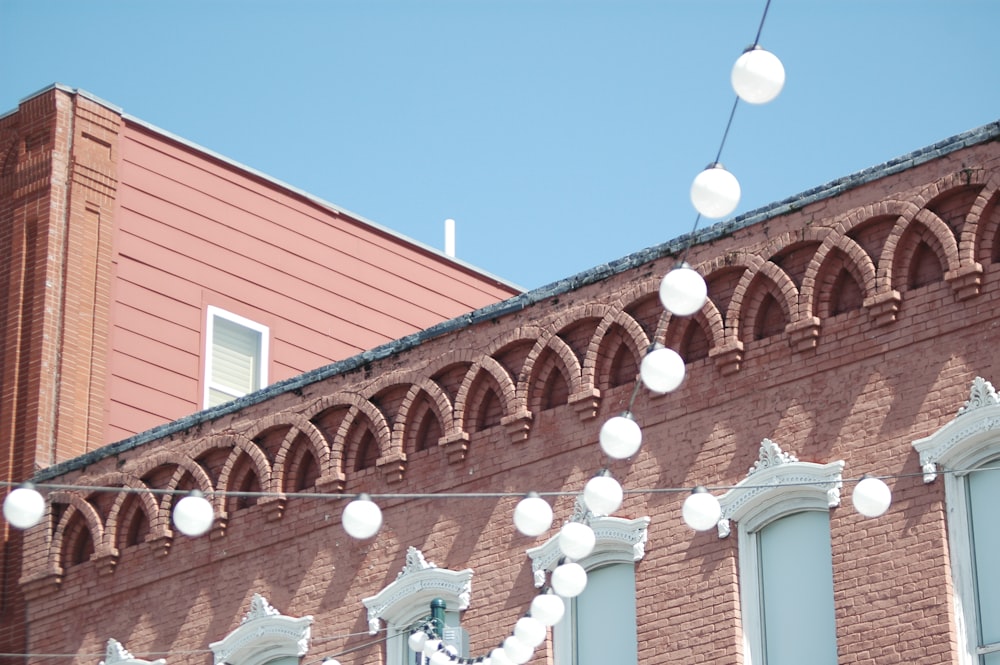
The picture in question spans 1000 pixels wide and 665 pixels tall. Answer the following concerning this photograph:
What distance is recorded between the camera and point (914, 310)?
1798cm

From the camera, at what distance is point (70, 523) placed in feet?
78.1

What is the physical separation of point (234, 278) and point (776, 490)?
11293 millimetres

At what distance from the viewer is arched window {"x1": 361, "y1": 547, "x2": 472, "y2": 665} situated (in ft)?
66.7

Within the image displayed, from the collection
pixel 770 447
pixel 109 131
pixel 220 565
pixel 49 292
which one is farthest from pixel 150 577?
pixel 770 447

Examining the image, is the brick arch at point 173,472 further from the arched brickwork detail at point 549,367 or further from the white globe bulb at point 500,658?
the white globe bulb at point 500,658

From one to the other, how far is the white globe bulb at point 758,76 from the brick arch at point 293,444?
9.83m

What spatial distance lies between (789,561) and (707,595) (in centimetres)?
77

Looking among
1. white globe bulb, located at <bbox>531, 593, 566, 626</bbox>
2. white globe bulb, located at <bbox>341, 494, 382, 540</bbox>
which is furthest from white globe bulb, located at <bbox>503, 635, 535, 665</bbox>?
white globe bulb, located at <bbox>341, 494, 382, 540</bbox>

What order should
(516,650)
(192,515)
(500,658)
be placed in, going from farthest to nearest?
1. (500,658)
2. (516,650)
3. (192,515)

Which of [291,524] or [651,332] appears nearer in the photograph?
[651,332]

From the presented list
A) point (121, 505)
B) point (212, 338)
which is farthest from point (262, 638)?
point (212, 338)

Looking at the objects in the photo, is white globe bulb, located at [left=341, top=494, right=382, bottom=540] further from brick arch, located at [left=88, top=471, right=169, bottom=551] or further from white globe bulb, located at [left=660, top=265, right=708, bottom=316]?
brick arch, located at [left=88, top=471, right=169, bottom=551]

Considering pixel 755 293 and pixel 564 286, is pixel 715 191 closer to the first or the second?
pixel 755 293

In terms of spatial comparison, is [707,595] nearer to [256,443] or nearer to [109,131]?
[256,443]
